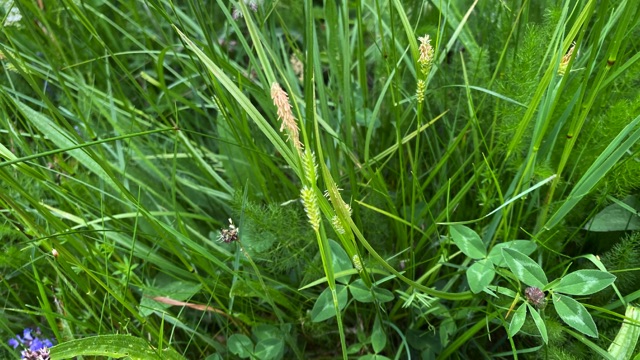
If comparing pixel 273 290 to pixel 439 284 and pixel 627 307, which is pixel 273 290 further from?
pixel 627 307

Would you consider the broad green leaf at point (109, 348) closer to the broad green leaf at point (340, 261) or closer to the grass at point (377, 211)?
the grass at point (377, 211)

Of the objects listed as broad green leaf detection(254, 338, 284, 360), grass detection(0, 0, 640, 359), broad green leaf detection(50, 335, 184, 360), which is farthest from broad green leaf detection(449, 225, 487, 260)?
broad green leaf detection(50, 335, 184, 360)

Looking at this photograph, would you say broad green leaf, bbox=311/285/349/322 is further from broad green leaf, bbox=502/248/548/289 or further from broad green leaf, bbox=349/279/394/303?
broad green leaf, bbox=502/248/548/289

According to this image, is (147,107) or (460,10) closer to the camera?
(460,10)

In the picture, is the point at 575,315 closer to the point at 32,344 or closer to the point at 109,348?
the point at 109,348

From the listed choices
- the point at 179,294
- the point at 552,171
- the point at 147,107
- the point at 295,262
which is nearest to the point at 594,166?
the point at 552,171

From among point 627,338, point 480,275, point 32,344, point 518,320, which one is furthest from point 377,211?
point 32,344

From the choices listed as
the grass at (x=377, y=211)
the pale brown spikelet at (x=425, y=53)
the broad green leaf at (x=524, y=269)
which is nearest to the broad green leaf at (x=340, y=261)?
the grass at (x=377, y=211)
